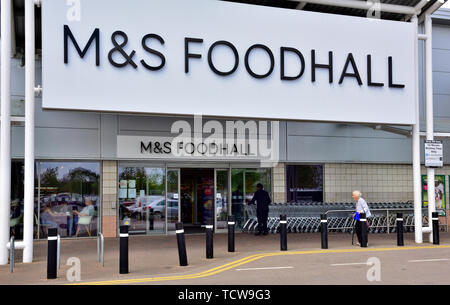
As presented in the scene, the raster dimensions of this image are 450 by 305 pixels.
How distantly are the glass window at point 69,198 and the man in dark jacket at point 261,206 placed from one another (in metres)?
5.48

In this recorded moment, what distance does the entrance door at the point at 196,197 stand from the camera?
1830 cm

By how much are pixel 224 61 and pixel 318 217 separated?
7.78m

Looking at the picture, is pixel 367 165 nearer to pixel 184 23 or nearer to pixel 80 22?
pixel 184 23

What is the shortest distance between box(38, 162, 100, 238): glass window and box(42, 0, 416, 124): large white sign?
17.2 feet

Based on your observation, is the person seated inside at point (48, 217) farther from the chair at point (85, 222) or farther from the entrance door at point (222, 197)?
the entrance door at point (222, 197)

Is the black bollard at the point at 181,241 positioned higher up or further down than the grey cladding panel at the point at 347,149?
further down

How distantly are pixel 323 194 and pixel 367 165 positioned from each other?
90.3 inches

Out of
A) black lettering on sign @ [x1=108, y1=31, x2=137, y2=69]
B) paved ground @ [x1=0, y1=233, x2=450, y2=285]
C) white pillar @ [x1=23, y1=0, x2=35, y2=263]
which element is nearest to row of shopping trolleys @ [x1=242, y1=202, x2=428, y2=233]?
paved ground @ [x1=0, y1=233, x2=450, y2=285]

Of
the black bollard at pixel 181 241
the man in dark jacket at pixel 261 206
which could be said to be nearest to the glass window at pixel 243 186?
the man in dark jacket at pixel 261 206

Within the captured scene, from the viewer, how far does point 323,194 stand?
19203mm

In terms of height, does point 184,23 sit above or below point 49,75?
above

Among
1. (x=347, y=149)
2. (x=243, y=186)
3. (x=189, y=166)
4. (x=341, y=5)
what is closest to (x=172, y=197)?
(x=189, y=166)
